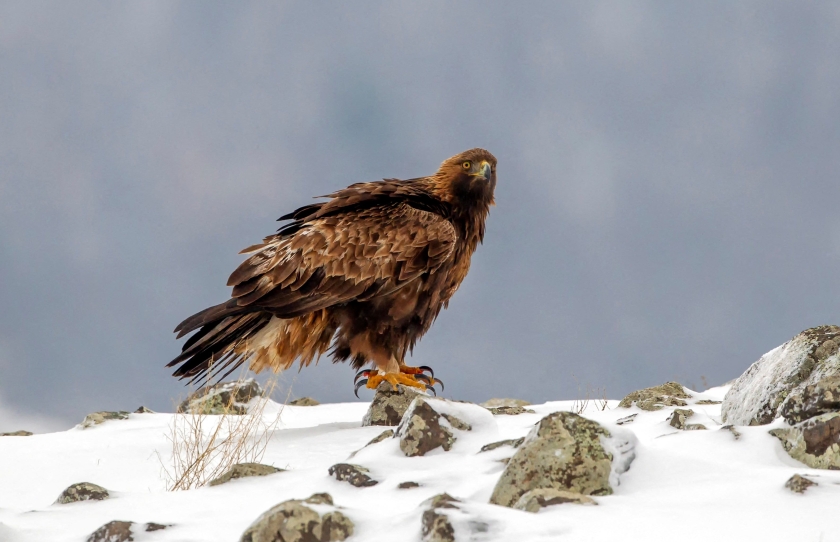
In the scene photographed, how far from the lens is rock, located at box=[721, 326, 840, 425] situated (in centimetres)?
527

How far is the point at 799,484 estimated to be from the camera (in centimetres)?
353

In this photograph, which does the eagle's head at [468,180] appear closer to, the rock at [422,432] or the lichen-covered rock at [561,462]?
the rock at [422,432]

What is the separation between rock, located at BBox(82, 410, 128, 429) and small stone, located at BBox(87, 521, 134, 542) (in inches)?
217

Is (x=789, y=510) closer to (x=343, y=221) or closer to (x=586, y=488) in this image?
(x=586, y=488)

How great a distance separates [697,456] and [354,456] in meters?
2.12

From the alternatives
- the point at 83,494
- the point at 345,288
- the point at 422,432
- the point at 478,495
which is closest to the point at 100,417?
the point at 345,288

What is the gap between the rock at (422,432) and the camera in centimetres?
502

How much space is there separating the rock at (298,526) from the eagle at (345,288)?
3.90 metres

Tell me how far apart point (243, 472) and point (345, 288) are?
2.60m

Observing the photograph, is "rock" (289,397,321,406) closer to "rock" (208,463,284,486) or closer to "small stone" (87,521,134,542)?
"rock" (208,463,284,486)

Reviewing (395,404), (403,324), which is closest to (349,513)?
(395,404)

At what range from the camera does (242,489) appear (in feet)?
16.1

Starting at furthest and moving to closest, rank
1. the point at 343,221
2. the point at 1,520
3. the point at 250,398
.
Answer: the point at 250,398
the point at 343,221
the point at 1,520

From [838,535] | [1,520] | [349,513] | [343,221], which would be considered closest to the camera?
[838,535]
